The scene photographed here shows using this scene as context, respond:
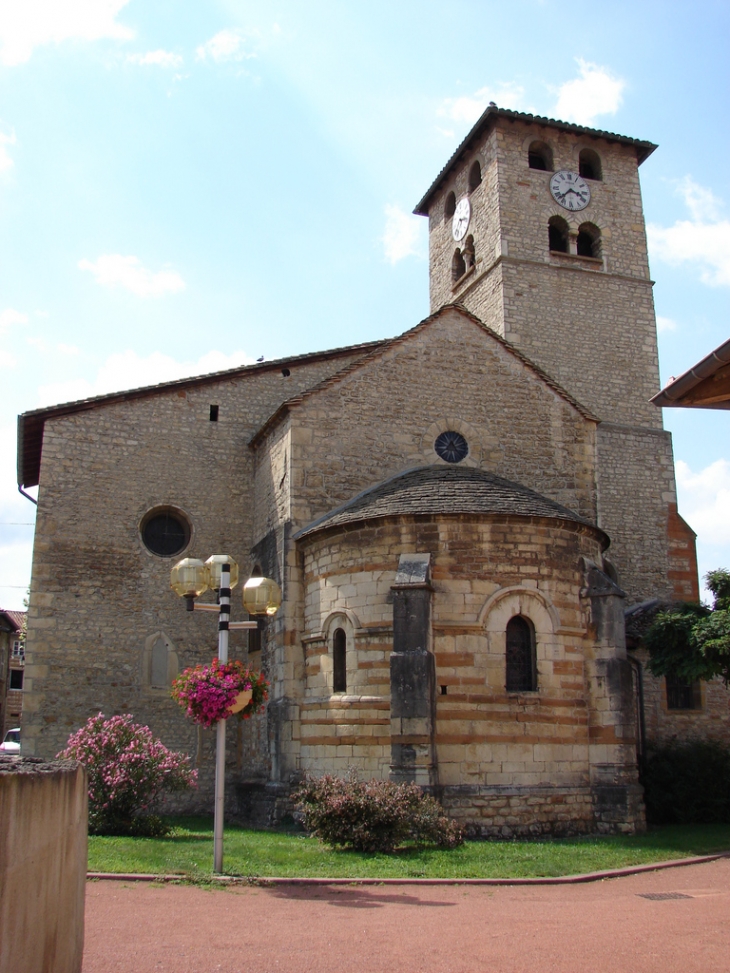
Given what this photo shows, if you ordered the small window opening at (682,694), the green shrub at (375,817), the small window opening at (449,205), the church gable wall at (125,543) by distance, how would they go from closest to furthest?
the green shrub at (375,817), the church gable wall at (125,543), the small window opening at (682,694), the small window opening at (449,205)

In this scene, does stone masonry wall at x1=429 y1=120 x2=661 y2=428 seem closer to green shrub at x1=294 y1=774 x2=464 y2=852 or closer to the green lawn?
the green lawn

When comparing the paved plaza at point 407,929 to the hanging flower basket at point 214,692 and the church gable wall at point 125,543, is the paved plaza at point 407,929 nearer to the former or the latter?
the hanging flower basket at point 214,692

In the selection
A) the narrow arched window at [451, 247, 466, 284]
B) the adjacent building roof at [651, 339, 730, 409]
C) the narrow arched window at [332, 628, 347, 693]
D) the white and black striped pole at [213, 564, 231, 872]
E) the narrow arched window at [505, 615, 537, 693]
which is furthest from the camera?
the narrow arched window at [451, 247, 466, 284]

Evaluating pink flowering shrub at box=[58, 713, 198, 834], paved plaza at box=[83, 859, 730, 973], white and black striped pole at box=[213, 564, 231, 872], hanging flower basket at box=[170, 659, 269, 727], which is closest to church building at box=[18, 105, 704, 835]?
pink flowering shrub at box=[58, 713, 198, 834]

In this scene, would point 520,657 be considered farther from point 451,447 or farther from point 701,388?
→ point 701,388

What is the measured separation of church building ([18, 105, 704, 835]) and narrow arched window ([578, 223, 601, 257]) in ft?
0.40

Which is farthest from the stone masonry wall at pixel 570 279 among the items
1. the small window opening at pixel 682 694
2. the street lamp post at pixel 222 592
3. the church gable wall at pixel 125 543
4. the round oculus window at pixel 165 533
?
the street lamp post at pixel 222 592

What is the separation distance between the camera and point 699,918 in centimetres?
887

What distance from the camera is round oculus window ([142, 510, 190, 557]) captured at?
64.9 ft

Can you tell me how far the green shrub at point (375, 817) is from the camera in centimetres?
1188

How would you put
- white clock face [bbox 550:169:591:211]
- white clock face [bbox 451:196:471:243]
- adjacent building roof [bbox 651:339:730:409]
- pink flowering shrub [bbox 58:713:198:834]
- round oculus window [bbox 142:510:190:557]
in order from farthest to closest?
white clock face [bbox 451:196:471:243] < white clock face [bbox 550:169:591:211] < round oculus window [bbox 142:510:190:557] < pink flowering shrub [bbox 58:713:198:834] < adjacent building roof [bbox 651:339:730:409]

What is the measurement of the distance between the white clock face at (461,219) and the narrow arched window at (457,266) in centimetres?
48

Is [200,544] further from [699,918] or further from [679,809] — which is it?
[699,918]

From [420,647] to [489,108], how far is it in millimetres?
19596
